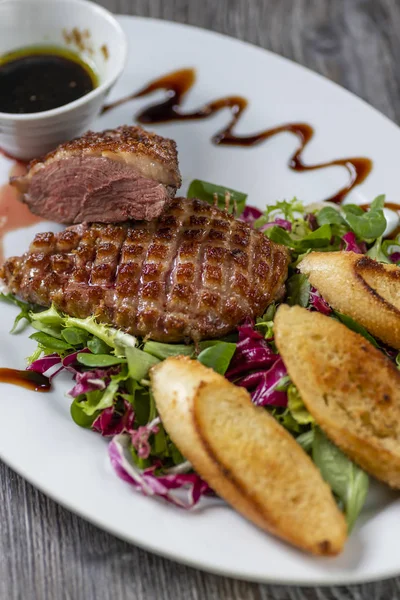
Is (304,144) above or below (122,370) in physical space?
above

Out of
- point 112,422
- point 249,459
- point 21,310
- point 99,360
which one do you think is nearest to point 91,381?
point 99,360

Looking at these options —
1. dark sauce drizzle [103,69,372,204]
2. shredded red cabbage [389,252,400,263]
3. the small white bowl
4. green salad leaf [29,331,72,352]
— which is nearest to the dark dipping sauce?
the small white bowl

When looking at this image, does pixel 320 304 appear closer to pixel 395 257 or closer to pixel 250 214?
pixel 395 257

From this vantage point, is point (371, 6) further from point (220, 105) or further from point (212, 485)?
point (212, 485)

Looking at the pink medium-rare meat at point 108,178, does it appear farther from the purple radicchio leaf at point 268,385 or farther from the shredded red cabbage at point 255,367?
the purple radicchio leaf at point 268,385

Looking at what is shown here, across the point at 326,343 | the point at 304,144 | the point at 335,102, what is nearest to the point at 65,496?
the point at 326,343

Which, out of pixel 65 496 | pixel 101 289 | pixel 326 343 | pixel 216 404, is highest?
pixel 326 343

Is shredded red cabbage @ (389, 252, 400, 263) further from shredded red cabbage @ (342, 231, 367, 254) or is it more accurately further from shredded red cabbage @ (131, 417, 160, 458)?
shredded red cabbage @ (131, 417, 160, 458)
